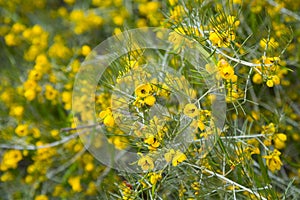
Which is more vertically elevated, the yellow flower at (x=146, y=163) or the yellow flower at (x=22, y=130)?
the yellow flower at (x=22, y=130)

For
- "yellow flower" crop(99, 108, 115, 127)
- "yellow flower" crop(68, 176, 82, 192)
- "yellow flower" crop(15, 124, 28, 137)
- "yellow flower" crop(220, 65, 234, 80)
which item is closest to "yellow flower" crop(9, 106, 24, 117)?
"yellow flower" crop(15, 124, 28, 137)

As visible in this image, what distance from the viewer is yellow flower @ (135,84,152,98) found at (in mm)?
1043

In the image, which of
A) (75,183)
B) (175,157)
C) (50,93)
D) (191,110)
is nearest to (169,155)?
(175,157)

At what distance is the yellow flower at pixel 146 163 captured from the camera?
1.04 metres

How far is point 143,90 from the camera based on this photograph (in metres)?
1.05

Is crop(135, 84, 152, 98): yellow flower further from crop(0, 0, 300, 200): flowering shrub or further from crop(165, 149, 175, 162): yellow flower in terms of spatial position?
crop(165, 149, 175, 162): yellow flower

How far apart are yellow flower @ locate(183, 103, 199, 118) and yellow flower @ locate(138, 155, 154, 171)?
0.14 metres

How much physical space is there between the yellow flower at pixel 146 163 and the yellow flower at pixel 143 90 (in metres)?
0.15

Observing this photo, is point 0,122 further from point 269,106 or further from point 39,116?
point 269,106

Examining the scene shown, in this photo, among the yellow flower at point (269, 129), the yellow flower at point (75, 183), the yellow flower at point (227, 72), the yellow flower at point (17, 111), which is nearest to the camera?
the yellow flower at point (227, 72)

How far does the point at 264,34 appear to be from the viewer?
49.5 inches

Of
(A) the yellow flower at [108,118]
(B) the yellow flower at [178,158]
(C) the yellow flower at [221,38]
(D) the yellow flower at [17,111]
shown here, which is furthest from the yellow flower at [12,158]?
(C) the yellow flower at [221,38]

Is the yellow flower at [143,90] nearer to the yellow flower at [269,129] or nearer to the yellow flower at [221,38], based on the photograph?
the yellow flower at [221,38]

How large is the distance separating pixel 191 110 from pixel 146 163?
17 cm
